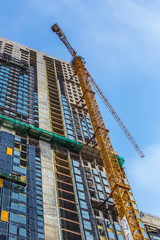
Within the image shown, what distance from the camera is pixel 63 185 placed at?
209ft

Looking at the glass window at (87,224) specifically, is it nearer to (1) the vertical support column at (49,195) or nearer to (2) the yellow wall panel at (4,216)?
(1) the vertical support column at (49,195)

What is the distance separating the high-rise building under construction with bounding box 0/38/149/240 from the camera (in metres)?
52.7

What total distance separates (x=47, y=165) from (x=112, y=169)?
12674 mm

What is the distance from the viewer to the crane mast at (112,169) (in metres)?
54.5

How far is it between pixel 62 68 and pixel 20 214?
7435 centimetres

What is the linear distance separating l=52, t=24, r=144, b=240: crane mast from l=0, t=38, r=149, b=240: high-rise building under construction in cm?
485

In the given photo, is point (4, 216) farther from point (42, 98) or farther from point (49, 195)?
point (42, 98)

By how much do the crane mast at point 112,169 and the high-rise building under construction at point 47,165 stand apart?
485 centimetres

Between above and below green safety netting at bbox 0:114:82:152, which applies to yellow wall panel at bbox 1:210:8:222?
below

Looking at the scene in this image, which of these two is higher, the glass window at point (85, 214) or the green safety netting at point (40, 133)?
the green safety netting at point (40, 133)

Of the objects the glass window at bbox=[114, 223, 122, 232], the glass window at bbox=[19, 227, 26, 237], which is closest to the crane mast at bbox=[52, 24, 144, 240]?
the glass window at bbox=[114, 223, 122, 232]

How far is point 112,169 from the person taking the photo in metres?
64.4

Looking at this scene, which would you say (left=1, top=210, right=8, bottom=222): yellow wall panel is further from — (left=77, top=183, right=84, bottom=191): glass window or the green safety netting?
the green safety netting

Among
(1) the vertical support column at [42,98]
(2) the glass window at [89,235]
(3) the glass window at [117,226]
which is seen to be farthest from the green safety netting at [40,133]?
(2) the glass window at [89,235]
